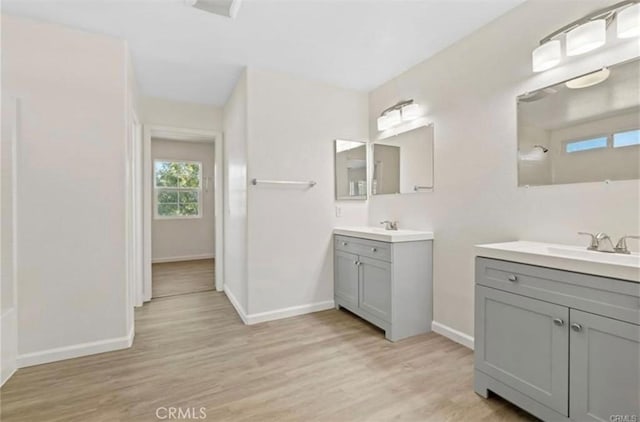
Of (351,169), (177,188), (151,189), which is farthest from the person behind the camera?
(177,188)

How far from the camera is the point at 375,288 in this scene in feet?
8.41

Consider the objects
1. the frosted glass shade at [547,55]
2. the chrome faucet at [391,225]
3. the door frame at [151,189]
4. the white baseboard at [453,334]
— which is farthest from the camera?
the door frame at [151,189]

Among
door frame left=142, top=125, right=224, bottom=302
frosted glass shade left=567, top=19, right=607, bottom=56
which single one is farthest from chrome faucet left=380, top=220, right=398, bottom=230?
door frame left=142, top=125, right=224, bottom=302

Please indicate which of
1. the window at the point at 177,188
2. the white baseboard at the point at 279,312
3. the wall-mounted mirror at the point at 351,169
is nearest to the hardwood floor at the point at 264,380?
the white baseboard at the point at 279,312

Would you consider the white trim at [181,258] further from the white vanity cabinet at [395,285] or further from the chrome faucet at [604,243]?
the chrome faucet at [604,243]

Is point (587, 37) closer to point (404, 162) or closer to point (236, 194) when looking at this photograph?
point (404, 162)

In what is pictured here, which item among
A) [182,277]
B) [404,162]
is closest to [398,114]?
[404,162]

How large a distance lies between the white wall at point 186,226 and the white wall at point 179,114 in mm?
2526

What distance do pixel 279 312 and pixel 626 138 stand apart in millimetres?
2752

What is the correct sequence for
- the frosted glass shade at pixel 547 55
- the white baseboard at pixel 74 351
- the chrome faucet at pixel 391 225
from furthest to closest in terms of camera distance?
the chrome faucet at pixel 391 225
the white baseboard at pixel 74 351
the frosted glass shade at pixel 547 55

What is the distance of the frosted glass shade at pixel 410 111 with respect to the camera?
271 centimetres

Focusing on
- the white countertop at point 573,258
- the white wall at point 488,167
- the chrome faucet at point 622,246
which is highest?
the white wall at point 488,167

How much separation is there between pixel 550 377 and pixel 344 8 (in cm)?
238

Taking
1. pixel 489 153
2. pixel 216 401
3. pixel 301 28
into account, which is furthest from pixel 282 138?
pixel 216 401
